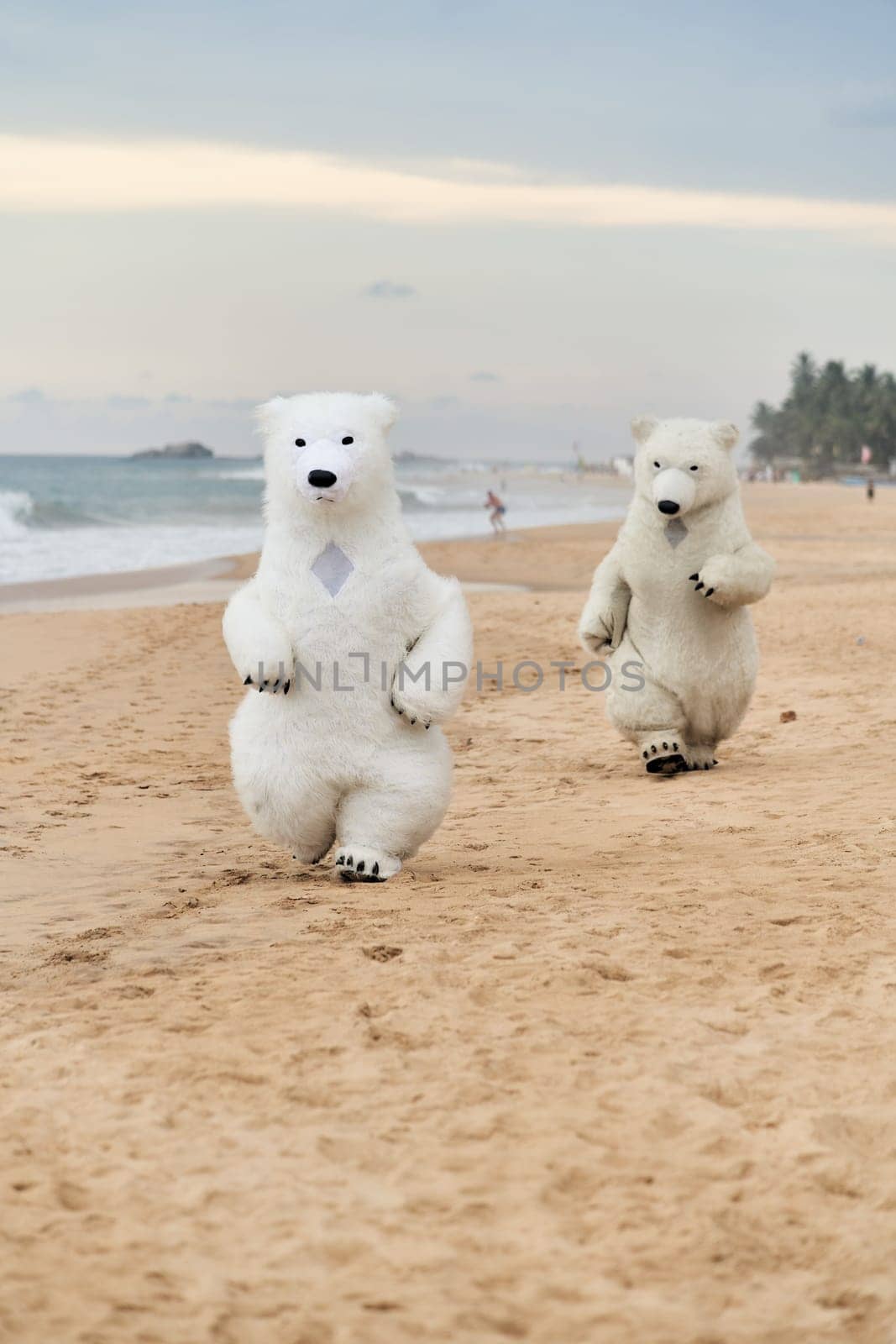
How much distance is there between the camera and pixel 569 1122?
9.96 ft

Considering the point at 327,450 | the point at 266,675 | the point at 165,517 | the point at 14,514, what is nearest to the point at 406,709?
the point at 266,675

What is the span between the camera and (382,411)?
16.1 feet

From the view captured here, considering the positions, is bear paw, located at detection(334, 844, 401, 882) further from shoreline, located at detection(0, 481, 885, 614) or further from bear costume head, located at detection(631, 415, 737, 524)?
shoreline, located at detection(0, 481, 885, 614)

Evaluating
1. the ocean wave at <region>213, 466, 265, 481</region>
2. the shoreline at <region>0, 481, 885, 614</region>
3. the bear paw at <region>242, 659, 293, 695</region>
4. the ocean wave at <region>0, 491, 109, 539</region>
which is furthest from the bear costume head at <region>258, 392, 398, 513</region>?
the ocean wave at <region>213, 466, 265, 481</region>

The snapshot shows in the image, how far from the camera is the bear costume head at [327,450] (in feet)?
15.2

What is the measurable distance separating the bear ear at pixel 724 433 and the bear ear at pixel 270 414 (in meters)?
2.58

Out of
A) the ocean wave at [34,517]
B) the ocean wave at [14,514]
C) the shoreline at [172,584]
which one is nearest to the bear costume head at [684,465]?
the shoreline at [172,584]

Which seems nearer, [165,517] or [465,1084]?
[465,1084]

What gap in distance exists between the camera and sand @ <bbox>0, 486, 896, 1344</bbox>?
254 cm

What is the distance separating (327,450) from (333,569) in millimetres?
401

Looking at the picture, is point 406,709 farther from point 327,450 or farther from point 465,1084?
point 465,1084

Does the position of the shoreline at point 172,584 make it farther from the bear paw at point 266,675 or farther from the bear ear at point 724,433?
the bear paw at point 266,675

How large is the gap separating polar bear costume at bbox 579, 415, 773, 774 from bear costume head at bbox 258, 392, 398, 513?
213 cm

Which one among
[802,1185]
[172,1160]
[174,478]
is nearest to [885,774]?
[802,1185]
